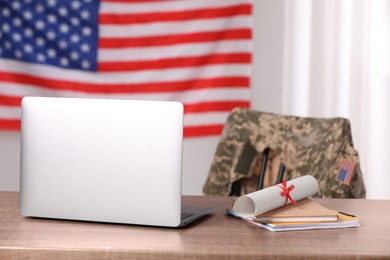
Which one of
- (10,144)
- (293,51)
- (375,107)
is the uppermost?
(293,51)

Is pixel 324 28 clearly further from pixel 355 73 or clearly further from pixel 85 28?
Result: pixel 85 28

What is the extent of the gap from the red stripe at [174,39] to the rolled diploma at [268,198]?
6.51ft

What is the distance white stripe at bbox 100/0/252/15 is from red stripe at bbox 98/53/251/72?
25 centimetres

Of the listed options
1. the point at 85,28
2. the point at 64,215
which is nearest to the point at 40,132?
the point at 64,215

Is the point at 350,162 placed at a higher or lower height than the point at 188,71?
lower

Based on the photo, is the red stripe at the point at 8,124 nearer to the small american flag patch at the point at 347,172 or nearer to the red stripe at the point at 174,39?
the red stripe at the point at 174,39

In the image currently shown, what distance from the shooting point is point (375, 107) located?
369cm

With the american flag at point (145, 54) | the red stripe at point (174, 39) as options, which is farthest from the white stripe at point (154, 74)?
the red stripe at point (174, 39)

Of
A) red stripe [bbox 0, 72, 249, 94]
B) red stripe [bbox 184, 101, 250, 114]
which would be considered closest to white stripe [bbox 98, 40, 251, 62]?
red stripe [bbox 0, 72, 249, 94]

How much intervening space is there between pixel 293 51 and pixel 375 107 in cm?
49

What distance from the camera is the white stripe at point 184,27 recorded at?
373 cm

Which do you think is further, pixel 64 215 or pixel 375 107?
pixel 375 107

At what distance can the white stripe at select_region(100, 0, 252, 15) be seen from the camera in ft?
12.2

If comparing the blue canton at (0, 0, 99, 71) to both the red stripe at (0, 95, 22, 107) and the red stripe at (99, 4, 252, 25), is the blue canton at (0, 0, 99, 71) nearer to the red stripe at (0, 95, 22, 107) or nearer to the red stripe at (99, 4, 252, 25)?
the red stripe at (99, 4, 252, 25)
